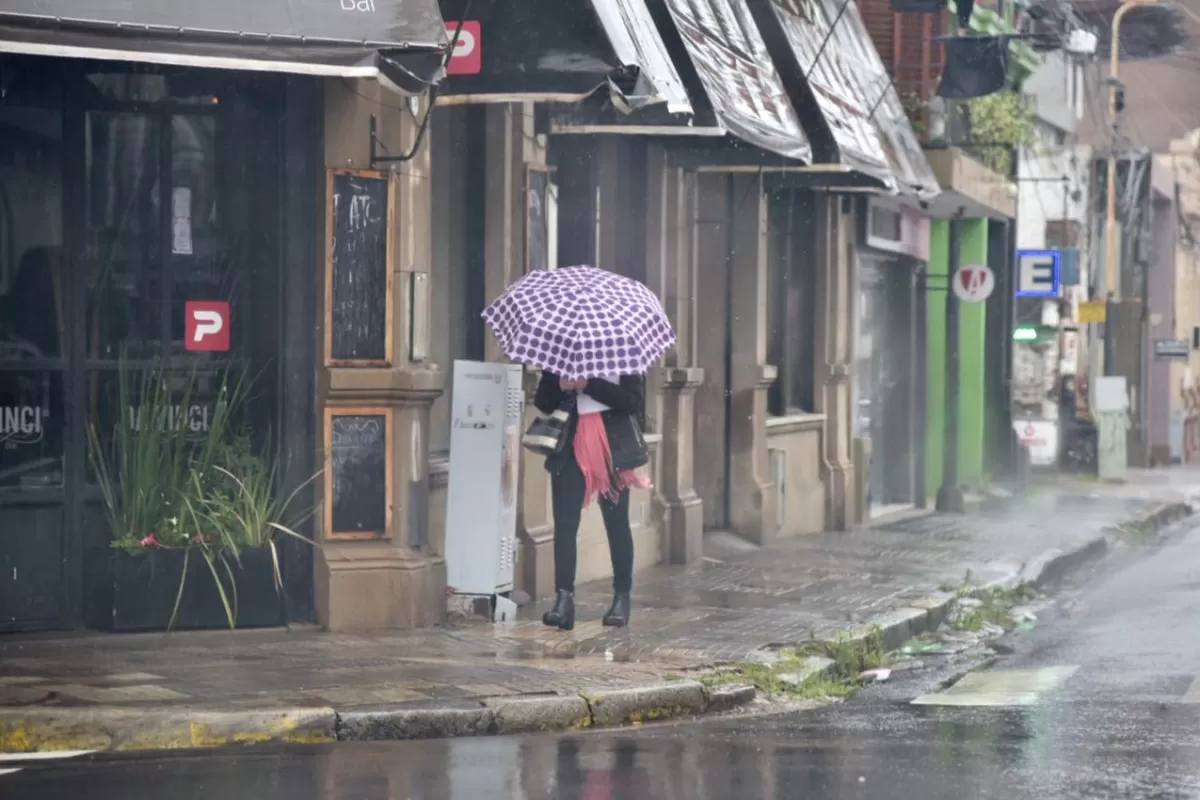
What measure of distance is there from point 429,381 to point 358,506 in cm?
78

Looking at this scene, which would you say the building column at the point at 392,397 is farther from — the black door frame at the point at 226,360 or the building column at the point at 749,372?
the building column at the point at 749,372

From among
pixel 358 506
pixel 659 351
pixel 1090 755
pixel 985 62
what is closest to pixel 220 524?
pixel 358 506

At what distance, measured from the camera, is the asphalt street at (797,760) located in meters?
6.70

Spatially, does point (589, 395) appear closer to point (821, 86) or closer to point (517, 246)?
point (517, 246)

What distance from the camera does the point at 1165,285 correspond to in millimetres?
41781

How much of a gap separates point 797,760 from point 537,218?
18.9 ft

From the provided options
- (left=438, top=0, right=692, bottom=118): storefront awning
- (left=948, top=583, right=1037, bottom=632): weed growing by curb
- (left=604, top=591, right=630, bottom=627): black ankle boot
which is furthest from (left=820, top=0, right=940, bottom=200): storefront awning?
(left=604, top=591, right=630, bottom=627): black ankle boot

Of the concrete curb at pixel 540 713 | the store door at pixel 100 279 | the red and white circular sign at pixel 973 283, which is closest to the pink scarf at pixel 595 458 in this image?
the store door at pixel 100 279

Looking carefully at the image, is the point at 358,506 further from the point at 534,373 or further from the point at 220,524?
the point at 534,373

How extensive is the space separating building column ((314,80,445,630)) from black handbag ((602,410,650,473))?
0.99 m

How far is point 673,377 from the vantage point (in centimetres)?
1502

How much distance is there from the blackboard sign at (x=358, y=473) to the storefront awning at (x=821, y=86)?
598 centimetres

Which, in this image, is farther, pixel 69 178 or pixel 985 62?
pixel 985 62

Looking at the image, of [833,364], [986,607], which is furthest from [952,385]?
[986,607]
